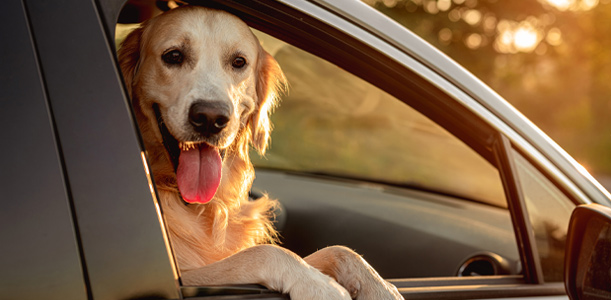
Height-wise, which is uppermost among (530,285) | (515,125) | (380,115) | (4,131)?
(515,125)

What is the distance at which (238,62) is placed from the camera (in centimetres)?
252

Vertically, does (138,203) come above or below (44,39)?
below

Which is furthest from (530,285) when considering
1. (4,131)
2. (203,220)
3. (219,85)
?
(4,131)

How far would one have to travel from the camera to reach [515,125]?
170 cm

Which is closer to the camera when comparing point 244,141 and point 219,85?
point 219,85

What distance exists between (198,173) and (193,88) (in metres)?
0.35

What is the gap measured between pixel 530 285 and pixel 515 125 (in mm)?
516

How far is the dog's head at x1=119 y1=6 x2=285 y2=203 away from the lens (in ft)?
6.92

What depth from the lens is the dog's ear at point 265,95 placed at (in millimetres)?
2695

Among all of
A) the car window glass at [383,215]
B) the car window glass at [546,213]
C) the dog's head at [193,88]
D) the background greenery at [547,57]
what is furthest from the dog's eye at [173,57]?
the background greenery at [547,57]

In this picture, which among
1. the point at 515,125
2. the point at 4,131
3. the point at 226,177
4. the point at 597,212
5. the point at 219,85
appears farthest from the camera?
the point at 226,177

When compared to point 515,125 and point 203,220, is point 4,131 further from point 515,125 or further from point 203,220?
point 515,125

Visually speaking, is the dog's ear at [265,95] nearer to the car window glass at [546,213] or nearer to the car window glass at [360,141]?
the car window glass at [360,141]

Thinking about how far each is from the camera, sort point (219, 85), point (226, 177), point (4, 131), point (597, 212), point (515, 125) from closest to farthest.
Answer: point (4, 131)
point (597, 212)
point (515, 125)
point (219, 85)
point (226, 177)
